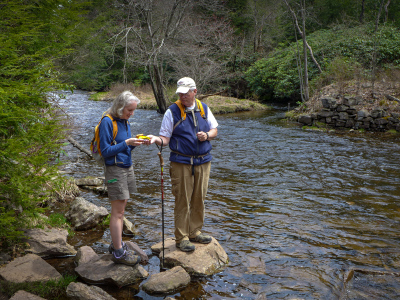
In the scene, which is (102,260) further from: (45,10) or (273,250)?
(45,10)

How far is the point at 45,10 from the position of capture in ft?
22.5

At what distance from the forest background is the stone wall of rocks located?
2339 mm

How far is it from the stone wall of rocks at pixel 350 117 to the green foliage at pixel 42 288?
1488 cm

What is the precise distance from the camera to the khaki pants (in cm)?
438

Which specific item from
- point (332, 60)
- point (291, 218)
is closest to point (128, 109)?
point (291, 218)

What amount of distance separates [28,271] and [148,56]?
1755 centimetres

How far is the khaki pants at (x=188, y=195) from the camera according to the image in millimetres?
4375

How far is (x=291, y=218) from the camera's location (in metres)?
→ 6.41

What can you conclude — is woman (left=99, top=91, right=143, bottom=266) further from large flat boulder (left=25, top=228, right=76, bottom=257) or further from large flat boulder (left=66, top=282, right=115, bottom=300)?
large flat boulder (left=25, top=228, right=76, bottom=257)

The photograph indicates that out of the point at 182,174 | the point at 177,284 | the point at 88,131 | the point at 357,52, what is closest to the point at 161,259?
the point at 177,284

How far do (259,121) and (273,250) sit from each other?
14652 mm

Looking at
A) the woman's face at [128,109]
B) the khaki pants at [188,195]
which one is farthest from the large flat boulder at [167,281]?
the woman's face at [128,109]

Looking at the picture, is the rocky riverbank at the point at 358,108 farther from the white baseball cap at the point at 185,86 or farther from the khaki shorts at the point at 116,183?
the khaki shorts at the point at 116,183

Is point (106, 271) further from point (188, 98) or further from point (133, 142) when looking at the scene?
point (188, 98)
